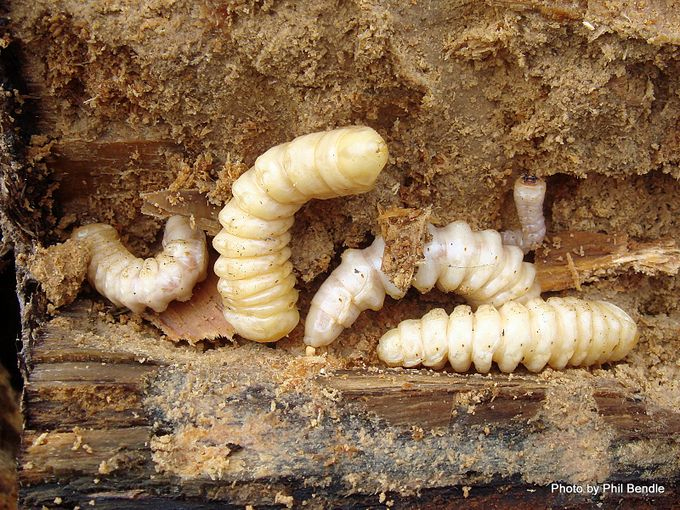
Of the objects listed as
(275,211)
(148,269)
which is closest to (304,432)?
(275,211)

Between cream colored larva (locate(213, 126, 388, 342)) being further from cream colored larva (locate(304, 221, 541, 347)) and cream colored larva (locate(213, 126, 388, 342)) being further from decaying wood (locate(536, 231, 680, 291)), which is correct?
decaying wood (locate(536, 231, 680, 291))

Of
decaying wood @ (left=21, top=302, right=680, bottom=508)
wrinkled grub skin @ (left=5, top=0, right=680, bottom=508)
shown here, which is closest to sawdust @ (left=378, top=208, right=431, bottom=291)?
wrinkled grub skin @ (left=5, top=0, right=680, bottom=508)

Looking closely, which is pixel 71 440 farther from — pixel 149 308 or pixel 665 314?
pixel 665 314

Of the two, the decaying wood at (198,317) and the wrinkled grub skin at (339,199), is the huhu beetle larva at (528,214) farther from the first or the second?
the decaying wood at (198,317)

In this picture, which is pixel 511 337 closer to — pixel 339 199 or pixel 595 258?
pixel 595 258

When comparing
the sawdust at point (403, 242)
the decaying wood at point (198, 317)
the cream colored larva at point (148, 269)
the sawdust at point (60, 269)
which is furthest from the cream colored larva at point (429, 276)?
the sawdust at point (60, 269)

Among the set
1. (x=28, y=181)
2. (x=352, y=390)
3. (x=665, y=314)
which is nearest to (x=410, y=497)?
(x=352, y=390)
